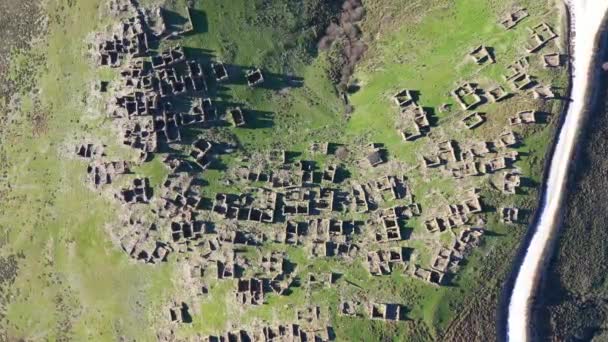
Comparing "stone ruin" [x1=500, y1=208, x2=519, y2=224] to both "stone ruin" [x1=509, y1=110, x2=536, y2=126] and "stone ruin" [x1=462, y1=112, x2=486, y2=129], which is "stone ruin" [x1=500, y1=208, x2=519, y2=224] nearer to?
"stone ruin" [x1=509, y1=110, x2=536, y2=126]

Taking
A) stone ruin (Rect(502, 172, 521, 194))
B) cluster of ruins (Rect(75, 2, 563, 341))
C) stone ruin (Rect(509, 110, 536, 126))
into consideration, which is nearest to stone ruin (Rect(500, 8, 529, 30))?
cluster of ruins (Rect(75, 2, 563, 341))

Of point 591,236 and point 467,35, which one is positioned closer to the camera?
point 591,236

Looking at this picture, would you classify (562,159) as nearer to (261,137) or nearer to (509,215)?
(509,215)

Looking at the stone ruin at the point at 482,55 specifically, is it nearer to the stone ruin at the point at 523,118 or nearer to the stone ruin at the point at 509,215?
the stone ruin at the point at 523,118

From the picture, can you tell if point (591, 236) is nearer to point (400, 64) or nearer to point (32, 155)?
point (400, 64)

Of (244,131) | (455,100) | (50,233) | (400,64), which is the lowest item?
(50,233)

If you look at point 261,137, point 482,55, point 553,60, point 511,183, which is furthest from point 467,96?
point 261,137

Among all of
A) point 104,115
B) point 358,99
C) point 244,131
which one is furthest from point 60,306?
point 358,99
